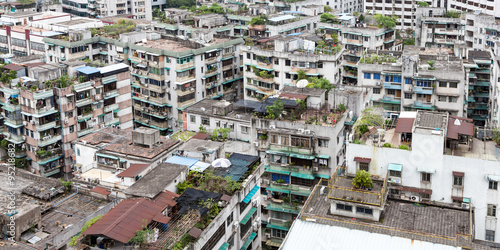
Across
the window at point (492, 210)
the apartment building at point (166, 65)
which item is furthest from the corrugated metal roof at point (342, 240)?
the apartment building at point (166, 65)

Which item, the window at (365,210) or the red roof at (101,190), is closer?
the window at (365,210)

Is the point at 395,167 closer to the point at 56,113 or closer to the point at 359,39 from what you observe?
the point at 56,113

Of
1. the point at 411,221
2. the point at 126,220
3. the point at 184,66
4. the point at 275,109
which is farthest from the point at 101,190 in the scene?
the point at 184,66

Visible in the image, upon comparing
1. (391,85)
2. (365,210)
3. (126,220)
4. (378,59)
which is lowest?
(365,210)

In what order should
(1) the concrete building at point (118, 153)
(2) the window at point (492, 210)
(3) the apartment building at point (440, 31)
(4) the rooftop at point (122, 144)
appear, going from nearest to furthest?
(2) the window at point (492, 210) < (1) the concrete building at point (118, 153) < (4) the rooftop at point (122, 144) < (3) the apartment building at point (440, 31)

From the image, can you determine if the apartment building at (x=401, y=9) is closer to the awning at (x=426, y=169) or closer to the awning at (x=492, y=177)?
the awning at (x=426, y=169)

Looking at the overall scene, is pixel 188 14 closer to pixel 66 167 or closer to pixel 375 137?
pixel 66 167

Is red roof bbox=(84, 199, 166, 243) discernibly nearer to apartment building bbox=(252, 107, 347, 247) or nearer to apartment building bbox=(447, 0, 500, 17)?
apartment building bbox=(252, 107, 347, 247)
